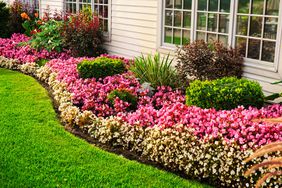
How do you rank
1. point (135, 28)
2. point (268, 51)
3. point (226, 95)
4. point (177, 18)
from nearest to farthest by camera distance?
1. point (226, 95)
2. point (268, 51)
3. point (177, 18)
4. point (135, 28)

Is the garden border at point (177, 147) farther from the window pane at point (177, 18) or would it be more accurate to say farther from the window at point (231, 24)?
the window pane at point (177, 18)

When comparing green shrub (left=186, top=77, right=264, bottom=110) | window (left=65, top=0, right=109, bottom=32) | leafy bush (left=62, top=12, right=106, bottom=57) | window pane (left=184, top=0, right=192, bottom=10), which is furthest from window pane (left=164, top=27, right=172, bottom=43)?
window (left=65, top=0, right=109, bottom=32)

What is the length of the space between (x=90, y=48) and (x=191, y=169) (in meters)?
6.62

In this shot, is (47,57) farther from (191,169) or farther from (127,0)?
(191,169)

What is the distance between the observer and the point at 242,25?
Answer: 22.1ft

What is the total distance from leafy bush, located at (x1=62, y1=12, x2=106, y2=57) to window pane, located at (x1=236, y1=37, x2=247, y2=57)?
15.0ft

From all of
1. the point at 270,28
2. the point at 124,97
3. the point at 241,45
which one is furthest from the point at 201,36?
the point at 124,97

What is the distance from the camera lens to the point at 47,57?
11.3 m

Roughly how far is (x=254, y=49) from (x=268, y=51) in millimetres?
300

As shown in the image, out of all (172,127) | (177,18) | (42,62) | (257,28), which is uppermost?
(177,18)

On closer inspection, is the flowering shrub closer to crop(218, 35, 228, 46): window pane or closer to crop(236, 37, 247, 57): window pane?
crop(218, 35, 228, 46): window pane

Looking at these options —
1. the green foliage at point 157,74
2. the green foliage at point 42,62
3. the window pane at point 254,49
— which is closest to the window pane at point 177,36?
the green foliage at point 157,74

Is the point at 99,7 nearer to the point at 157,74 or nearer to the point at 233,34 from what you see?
the point at 157,74

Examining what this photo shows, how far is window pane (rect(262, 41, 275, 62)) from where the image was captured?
6227 millimetres
